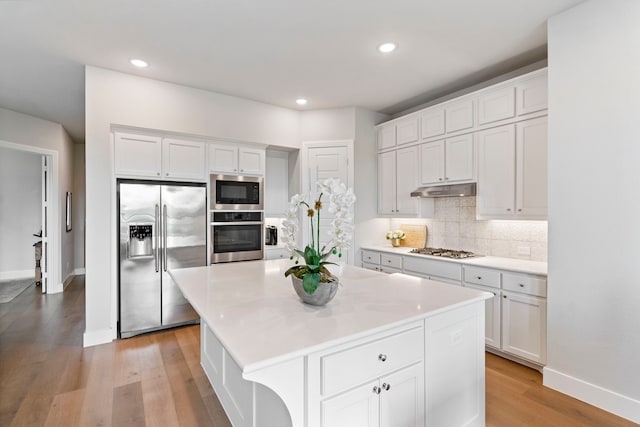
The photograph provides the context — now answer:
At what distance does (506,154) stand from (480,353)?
2.02 m

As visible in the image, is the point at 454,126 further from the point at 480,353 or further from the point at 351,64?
the point at 480,353

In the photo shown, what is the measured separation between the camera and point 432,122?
145 inches

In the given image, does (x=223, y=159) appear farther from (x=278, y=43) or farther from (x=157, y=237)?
(x=278, y=43)

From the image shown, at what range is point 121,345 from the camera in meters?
3.17

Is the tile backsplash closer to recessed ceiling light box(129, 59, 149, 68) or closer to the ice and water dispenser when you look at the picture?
the ice and water dispenser

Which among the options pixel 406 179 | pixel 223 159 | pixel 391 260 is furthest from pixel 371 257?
pixel 223 159

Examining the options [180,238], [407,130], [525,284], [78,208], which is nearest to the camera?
Result: [525,284]

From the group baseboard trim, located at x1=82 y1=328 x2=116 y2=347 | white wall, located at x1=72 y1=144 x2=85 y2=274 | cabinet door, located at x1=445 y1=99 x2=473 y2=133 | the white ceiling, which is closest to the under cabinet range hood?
cabinet door, located at x1=445 y1=99 x2=473 y2=133

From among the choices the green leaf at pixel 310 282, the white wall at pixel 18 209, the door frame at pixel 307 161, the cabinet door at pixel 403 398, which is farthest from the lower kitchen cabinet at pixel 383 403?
the white wall at pixel 18 209

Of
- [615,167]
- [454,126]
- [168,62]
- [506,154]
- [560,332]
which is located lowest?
[560,332]

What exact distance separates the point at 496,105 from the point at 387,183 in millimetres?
1635

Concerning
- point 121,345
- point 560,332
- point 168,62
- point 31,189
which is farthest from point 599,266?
point 31,189

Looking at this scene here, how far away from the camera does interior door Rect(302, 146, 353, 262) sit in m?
4.29

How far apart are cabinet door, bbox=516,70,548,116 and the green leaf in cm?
260
